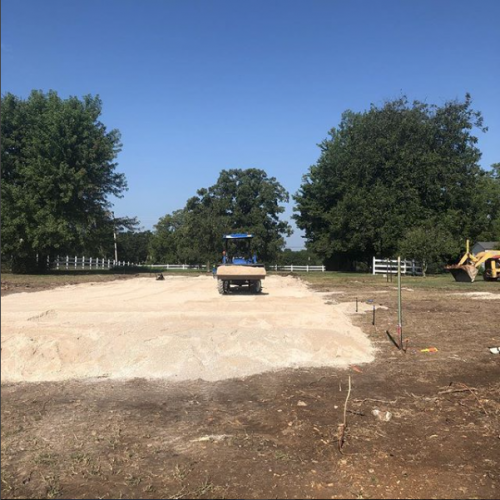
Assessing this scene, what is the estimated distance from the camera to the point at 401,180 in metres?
37.8

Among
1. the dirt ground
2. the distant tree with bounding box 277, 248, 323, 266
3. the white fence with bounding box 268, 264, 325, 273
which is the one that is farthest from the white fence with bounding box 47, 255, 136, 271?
the dirt ground

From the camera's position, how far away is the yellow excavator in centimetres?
2520

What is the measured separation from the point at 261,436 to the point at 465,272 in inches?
952

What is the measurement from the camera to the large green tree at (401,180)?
122 feet

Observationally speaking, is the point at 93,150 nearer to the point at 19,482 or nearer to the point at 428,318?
the point at 428,318

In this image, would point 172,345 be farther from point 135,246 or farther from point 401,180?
point 135,246

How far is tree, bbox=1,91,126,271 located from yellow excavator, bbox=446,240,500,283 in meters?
23.2

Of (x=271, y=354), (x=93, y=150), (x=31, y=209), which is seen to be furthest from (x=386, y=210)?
(x=271, y=354)

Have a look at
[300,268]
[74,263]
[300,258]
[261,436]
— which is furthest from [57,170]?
[300,258]

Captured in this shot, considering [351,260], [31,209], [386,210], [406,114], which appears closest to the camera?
[31,209]

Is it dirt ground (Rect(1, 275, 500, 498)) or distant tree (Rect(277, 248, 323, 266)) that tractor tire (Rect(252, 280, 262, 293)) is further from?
distant tree (Rect(277, 248, 323, 266))

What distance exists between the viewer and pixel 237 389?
584cm

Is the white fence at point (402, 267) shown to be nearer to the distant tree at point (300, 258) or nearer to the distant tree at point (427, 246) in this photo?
the distant tree at point (427, 246)

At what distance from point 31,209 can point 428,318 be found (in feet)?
78.9
